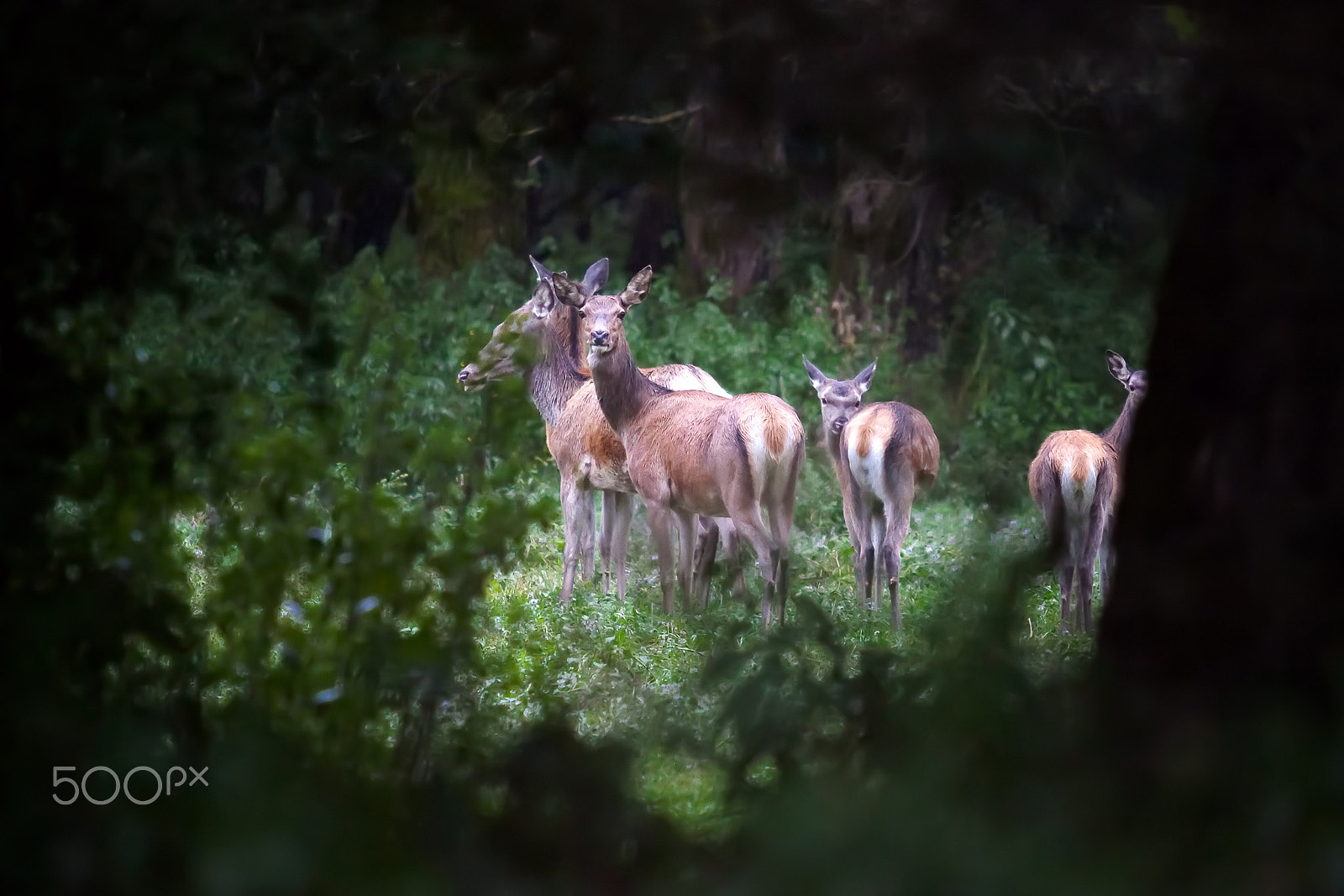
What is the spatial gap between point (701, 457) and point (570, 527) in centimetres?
98

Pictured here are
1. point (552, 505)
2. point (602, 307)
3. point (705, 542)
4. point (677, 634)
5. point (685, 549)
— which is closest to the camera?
point (552, 505)

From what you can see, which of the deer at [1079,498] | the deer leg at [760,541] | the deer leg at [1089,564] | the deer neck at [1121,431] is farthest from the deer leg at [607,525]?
the deer neck at [1121,431]

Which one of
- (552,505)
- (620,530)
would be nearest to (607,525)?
(620,530)

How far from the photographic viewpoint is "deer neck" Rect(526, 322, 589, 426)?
11.9 meters

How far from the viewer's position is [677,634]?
778 cm

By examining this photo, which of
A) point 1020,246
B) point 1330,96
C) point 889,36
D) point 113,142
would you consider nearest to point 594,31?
point 889,36

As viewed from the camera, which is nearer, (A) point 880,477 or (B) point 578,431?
(A) point 880,477

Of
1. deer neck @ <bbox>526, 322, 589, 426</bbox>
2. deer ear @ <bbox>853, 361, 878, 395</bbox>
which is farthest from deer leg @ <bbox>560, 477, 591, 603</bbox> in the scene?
deer ear @ <bbox>853, 361, 878, 395</bbox>

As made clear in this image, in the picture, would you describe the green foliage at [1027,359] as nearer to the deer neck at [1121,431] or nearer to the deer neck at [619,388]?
the deer neck at [1121,431]

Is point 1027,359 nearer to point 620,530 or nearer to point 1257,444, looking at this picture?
point 620,530

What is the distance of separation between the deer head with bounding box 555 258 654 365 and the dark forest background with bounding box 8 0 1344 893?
6626 mm

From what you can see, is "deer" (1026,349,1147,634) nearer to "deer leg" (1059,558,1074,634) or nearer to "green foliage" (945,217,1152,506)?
"deer leg" (1059,558,1074,634)

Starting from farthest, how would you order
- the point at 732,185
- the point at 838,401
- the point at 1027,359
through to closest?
the point at 1027,359 → the point at 838,401 → the point at 732,185

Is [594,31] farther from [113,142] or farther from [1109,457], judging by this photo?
[1109,457]
